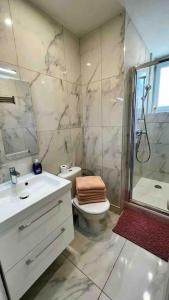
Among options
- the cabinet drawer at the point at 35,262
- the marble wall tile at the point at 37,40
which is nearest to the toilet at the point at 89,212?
the cabinet drawer at the point at 35,262

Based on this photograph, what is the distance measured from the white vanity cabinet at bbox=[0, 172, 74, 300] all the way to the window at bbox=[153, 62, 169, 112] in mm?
2232

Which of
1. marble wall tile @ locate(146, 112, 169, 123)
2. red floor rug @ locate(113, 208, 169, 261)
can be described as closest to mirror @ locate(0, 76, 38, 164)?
red floor rug @ locate(113, 208, 169, 261)

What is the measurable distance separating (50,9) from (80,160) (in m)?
1.75

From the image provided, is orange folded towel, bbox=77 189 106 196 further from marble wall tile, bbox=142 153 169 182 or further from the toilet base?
marble wall tile, bbox=142 153 169 182

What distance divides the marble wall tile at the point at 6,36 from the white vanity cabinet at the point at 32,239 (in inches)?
47.1

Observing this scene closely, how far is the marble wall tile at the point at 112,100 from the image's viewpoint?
1642 millimetres

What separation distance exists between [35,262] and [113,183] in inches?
48.6

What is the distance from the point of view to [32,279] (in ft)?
3.35

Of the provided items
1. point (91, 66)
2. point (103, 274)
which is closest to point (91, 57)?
point (91, 66)

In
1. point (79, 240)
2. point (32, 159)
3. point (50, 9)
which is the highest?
point (50, 9)

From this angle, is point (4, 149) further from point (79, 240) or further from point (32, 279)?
point (79, 240)

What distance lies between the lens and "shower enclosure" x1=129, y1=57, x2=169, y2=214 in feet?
7.30

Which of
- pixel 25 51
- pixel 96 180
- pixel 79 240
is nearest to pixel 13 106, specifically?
pixel 25 51

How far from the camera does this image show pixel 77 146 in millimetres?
2059
